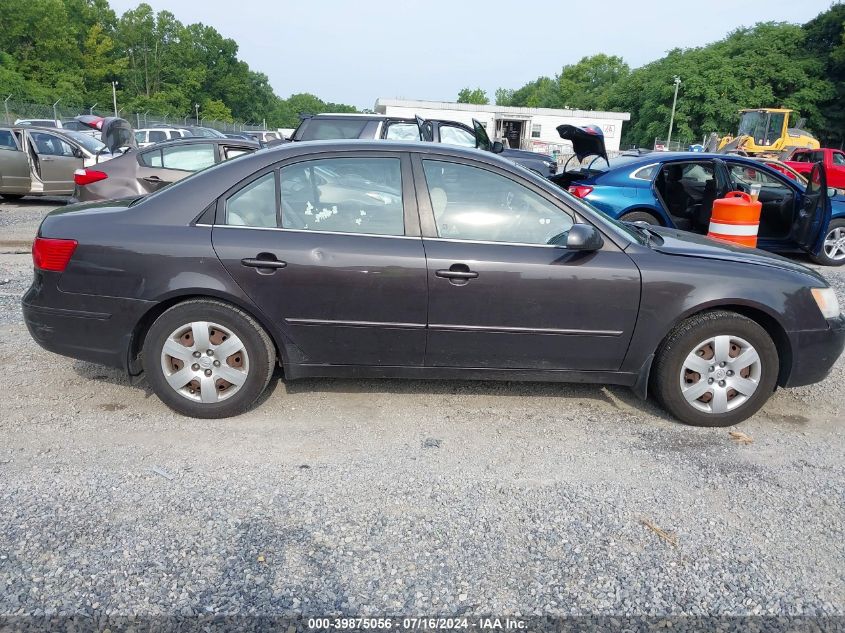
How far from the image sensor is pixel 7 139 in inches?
479

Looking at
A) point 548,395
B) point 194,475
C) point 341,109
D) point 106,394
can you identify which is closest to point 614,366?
point 548,395

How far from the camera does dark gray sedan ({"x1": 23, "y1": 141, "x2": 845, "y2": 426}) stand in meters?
3.49

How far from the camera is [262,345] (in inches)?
141

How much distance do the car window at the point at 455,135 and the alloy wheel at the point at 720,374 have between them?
7.81 m

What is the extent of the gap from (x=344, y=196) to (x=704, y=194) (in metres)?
6.14

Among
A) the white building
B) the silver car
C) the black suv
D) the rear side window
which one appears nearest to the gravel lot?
the rear side window

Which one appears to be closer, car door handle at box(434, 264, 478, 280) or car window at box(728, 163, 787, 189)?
car door handle at box(434, 264, 478, 280)

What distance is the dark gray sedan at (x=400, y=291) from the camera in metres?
3.49

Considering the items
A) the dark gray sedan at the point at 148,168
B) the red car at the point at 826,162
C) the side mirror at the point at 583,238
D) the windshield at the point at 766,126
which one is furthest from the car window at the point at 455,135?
the windshield at the point at 766,126

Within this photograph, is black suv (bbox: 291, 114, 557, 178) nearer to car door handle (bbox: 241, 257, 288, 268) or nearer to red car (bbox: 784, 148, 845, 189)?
car door handle (bbox: 241, 257, 288, 268)

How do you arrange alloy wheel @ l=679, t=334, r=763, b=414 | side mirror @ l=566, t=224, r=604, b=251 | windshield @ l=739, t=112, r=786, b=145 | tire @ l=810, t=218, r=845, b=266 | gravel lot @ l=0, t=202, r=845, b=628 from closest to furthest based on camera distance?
gravel lot @ l=0, t=202, r=845, b=628, side mirror @ l=566, t=224, r=604, b=251, alloy wheel @ l=679, t=334, r=763, b=414, tire @ l=810, t=218, r=845, b=266, windshield @ l=739, t=112, r=786, b=145

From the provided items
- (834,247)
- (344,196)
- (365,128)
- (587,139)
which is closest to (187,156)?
(365,128)

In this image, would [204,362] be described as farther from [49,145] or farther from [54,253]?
[49,145]

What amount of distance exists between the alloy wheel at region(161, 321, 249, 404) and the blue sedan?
17.4 ft
